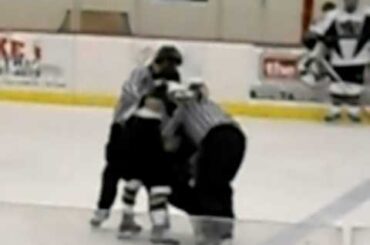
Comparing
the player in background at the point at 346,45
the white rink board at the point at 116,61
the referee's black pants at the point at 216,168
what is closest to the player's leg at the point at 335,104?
the player in background at the point at 346,45

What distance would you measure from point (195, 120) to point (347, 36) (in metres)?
6.12

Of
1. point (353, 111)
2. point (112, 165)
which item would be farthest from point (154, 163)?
point (353, 111)

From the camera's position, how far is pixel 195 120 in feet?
24.0

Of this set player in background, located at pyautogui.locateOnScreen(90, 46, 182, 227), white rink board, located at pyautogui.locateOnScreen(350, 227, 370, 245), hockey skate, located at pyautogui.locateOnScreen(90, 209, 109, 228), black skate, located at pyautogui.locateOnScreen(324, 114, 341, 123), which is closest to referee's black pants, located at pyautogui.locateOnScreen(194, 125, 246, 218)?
player in background, located at pyautogui.locateOnScreen(90, 46, 182, 227)

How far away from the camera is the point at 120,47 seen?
13391 millimetres

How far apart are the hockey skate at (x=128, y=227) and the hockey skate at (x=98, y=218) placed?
9cm

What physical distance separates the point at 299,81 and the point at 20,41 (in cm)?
271

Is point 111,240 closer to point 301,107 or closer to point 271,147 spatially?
point 271,147

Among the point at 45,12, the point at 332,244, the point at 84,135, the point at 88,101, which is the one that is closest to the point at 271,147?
the point at 84,135

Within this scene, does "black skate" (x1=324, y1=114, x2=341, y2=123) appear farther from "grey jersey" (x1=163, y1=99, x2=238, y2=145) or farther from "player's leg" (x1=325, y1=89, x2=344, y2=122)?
"grey jersey" (x1=163, y1=99, x2=238, y2=145)

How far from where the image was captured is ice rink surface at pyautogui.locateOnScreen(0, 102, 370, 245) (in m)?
9.05

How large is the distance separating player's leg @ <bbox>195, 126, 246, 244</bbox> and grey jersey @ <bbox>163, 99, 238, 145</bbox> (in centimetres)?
5

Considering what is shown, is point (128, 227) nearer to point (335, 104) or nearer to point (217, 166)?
point (217, 166)

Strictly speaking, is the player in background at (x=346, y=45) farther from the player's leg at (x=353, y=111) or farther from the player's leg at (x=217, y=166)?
the player's leg at (x=217, y=166)
